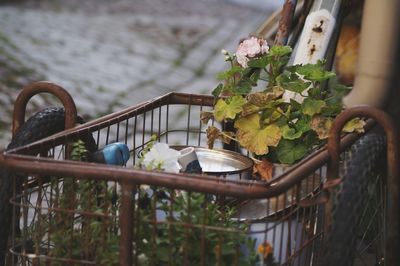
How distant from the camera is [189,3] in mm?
16391

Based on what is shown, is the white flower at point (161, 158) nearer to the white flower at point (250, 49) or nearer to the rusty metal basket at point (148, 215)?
the rusty metal basket at point (148, 215)

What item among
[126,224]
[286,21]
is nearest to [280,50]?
[286,21]

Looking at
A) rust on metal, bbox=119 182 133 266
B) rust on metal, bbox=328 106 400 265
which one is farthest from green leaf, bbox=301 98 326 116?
rust on metal, bbox=119 182 133 266

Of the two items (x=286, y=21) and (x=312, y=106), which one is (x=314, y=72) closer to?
(x=312, y=106)

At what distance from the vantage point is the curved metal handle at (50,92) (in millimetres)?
2740

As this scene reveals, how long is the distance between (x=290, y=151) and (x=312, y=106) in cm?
18

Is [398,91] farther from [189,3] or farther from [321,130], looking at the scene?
[189,3]

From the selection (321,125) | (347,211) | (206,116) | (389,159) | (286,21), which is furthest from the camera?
(286,21)

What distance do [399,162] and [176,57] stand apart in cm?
811

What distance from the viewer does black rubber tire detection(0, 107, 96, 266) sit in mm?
2568

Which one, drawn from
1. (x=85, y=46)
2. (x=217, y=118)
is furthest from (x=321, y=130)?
(x=85, y=46)

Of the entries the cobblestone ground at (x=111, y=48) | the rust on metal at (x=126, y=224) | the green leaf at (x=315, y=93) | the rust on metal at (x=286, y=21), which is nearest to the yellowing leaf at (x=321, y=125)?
the green leaf at (x=315, y=93)

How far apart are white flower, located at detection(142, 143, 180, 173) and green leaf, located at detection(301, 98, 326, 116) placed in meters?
0.58

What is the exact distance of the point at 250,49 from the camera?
9.80ft
